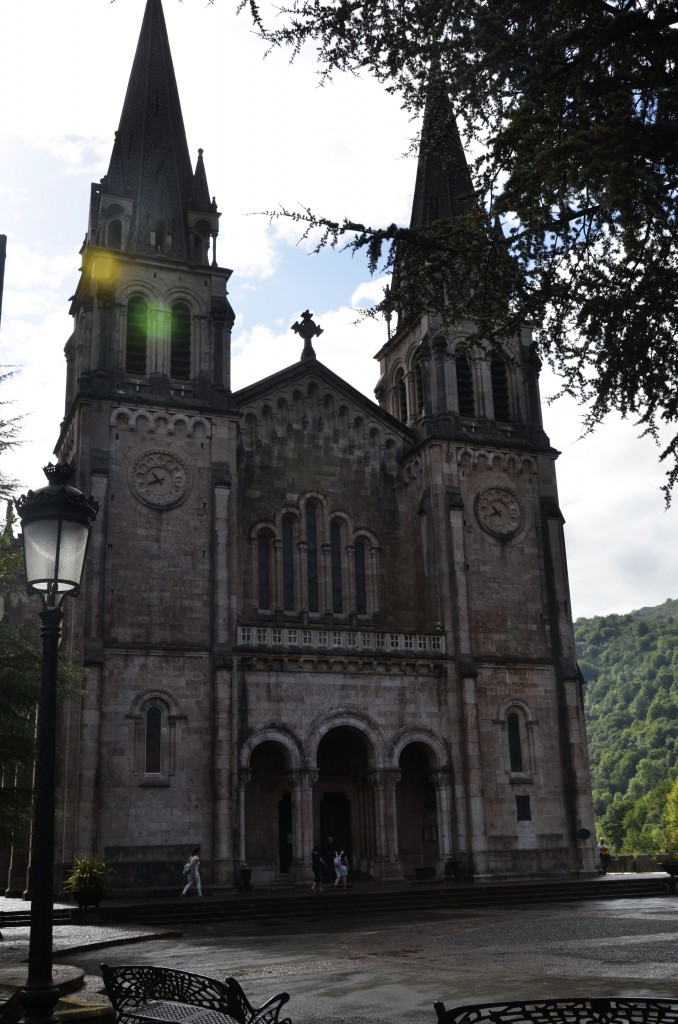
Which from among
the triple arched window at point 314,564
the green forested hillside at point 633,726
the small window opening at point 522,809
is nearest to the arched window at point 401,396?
the triple arched window at point 314,564

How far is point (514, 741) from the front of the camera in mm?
36656

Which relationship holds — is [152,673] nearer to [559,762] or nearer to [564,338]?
[559,762]

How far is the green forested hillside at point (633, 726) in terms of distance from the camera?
364 ft

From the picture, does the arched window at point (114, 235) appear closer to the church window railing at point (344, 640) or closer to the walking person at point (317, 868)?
the church window railing at point (344, 640)

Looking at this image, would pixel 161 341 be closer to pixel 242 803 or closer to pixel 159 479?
pixel 159 479

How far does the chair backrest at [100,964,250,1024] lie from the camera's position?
6574mm

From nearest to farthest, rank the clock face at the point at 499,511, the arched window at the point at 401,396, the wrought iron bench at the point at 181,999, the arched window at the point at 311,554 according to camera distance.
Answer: the wrought iron bench at the point at 181,999 → the arched window at the point at 311,554 → the clock face at the point at 499,511 → the arched window at the point at 401,396

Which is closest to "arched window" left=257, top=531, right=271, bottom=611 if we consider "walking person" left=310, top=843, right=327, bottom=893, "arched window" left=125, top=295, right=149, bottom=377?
"arched window" left=125, top=295, right=149, bottom=377

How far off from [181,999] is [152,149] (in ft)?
126

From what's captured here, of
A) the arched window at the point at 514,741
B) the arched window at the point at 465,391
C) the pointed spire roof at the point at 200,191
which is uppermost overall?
the pointed spire roof at the point at 200,191

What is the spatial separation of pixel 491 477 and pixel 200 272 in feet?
44.1

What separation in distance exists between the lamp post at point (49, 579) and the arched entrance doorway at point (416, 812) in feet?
90.9

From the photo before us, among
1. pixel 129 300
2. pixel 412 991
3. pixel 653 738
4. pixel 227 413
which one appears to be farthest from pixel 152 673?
pixel 653 738

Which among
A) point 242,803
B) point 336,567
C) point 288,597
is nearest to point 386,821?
point 242,803
